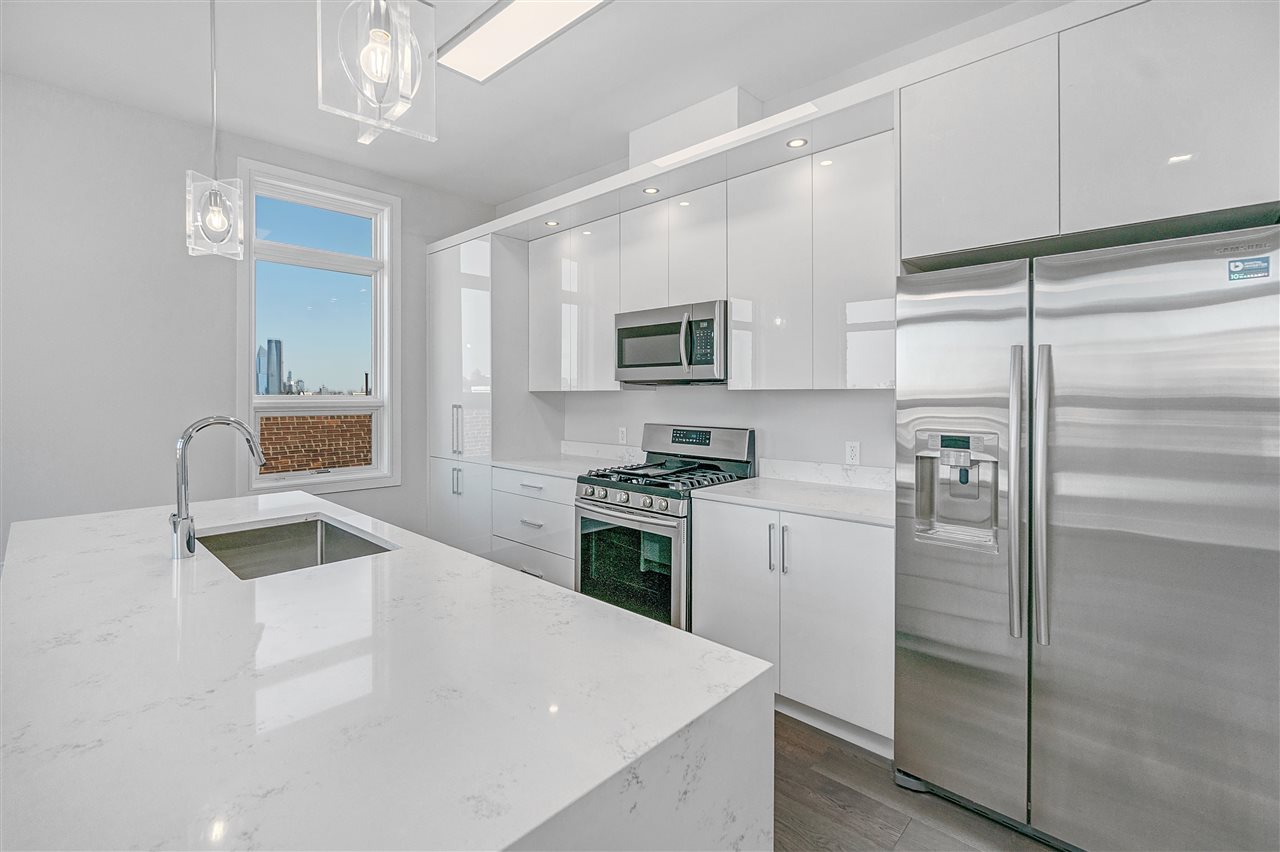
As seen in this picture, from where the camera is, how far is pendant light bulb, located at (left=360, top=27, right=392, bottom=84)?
115cm

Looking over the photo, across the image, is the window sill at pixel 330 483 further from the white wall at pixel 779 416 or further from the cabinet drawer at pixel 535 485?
the white wall at pixel 779 416

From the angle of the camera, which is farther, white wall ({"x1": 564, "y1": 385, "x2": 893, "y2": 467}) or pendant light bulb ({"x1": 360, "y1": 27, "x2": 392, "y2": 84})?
white wall ({"x1": 564, "y1": 385, "x2": 893, "y2": 467})

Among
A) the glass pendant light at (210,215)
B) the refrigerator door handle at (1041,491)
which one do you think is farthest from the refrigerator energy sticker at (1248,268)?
the glass pendant light at (210,215)

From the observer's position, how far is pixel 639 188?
9.89ft

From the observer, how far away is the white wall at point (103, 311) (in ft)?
9.32

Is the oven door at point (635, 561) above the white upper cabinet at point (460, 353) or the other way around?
the other way around

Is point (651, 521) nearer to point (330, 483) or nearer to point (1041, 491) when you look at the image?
point (1041, 491)

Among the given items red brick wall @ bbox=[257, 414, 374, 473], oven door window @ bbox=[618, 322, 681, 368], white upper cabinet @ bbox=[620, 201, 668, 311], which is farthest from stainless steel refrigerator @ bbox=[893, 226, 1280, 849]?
red brick wall @ bbox=[257, 414, 374, 473]

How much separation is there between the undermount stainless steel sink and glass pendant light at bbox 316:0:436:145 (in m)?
1.21

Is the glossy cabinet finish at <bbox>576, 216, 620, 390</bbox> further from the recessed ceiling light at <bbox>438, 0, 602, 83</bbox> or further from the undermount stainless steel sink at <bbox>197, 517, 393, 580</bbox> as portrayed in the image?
the undermount stainless steel sink at <bbox>197, 517, 393, 580</bbox>

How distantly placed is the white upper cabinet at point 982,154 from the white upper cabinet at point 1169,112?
5 centimetres

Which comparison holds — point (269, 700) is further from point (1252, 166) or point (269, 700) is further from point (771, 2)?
point (771, 2)

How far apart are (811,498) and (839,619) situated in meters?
0.50

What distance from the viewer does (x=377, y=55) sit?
3.80 ft
